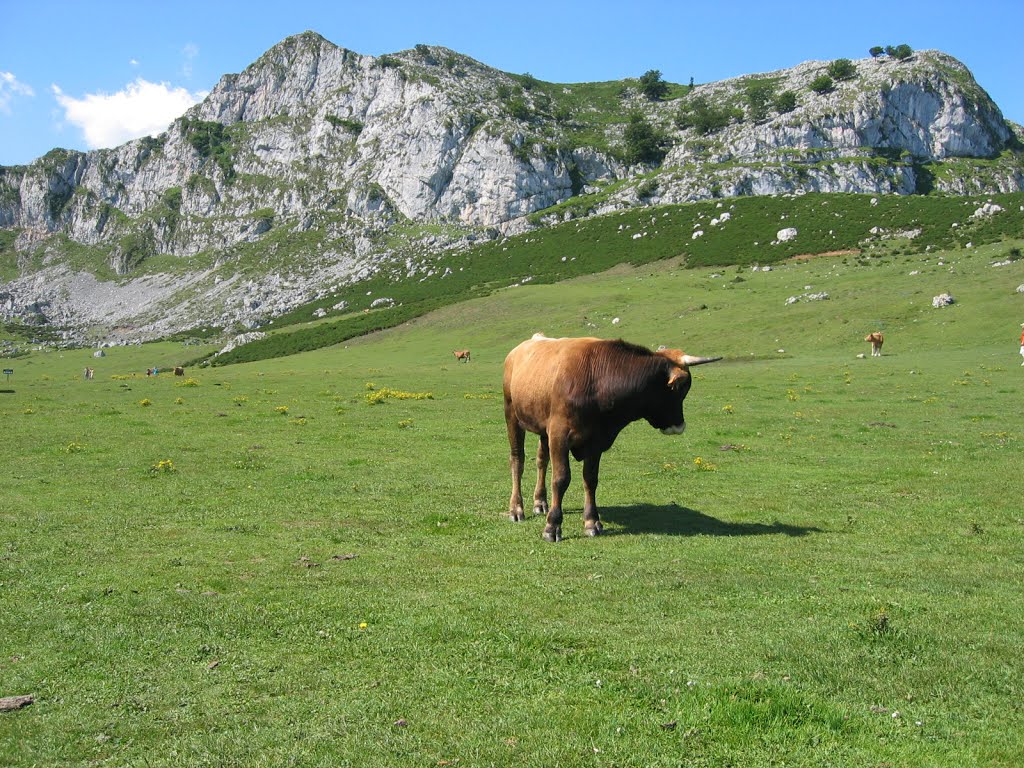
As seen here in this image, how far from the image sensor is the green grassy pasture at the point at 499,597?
21.6 feet

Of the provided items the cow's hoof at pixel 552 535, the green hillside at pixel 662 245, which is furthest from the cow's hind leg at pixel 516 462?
the green hillside at pixel 662 245

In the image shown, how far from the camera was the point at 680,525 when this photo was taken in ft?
48.7

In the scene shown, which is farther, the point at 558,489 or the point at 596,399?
the point at 596,399

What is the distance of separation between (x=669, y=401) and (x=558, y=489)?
2730 millimetres

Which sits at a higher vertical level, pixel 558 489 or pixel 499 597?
pixel 558 489

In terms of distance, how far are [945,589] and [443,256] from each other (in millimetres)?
153976

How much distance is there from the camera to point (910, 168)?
171 m

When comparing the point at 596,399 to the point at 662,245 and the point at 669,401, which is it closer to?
the point at 669,401

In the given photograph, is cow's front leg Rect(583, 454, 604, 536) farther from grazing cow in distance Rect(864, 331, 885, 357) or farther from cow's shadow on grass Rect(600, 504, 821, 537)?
grazing cow in distance Rect(864, 331, 885, 357)

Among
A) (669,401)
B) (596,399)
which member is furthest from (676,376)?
(596,399)

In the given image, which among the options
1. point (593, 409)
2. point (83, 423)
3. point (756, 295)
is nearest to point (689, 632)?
point (593, 409)

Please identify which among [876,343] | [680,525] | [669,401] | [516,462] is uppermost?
[669,401]

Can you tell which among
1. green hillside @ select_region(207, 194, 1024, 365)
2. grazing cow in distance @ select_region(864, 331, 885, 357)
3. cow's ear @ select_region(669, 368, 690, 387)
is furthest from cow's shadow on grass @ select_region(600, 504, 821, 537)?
green hillside @ select_region(207, 194, 1024, 365)

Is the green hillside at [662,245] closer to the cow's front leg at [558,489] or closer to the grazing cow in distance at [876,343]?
the grazing cow in distance at [876,343]
